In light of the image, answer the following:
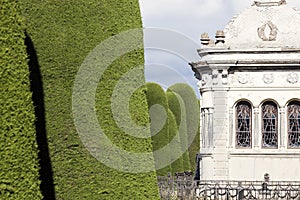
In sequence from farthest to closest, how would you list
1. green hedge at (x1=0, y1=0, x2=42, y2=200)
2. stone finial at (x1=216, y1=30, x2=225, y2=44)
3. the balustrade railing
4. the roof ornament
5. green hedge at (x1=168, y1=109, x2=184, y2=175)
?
green hedge at (x1=168, y1=109, x2=184, y2=175), the roof ornament, stone finial at (x1=216, y1=30, x2=225, y2=44), the balustrade railing, green hedge at (x1=0, y1=0, x2=42, y2=200)

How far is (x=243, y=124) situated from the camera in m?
23.7


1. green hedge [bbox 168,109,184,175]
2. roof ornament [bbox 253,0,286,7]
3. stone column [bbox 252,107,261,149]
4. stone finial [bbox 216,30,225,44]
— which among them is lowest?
stone column [bbox 252,107,261,149]

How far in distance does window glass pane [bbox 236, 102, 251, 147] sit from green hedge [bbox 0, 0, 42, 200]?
51.5ft

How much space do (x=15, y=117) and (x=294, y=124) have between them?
53.8ft

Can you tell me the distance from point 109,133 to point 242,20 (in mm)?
13575

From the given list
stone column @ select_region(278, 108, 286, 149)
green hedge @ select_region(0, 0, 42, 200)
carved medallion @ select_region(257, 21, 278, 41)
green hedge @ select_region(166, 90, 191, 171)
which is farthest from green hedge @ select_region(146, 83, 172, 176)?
green hedge @ select_region(0, 0, 42, 200)

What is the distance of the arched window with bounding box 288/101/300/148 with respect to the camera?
2344 centimetres

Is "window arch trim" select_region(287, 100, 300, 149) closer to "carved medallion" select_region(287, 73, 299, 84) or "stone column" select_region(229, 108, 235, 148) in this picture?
"carved medallion" select_region(287, 73, 299, 84)

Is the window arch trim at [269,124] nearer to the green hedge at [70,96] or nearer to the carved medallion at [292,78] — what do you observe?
the carved medallion at [292,78]

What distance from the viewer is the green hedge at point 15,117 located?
8219mm

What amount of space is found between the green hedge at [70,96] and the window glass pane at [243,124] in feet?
41.6

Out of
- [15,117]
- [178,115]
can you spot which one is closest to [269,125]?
[15,117]

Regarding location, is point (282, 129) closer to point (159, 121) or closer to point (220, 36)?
point (220, 36)

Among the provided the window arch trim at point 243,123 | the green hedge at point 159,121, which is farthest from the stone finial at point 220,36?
the green hedge at point 159,121
